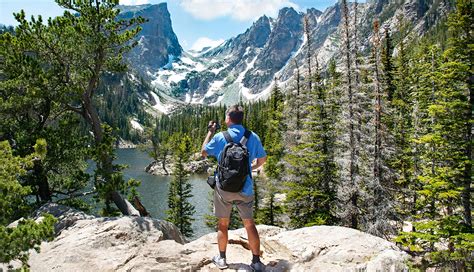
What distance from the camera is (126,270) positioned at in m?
6.11

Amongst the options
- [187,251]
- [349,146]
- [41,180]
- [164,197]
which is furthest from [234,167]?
[164,197]

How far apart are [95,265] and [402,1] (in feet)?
749

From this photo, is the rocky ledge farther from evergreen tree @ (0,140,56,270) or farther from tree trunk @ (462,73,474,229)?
tree trunk @ (462,73,474,229)

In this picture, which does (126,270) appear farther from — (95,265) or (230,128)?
(230,128)

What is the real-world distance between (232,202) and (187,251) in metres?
1.95

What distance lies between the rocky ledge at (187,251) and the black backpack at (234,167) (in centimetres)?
173

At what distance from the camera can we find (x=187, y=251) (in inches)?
277

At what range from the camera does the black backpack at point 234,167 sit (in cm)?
555

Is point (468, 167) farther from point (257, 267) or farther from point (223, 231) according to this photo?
point (223, 231)

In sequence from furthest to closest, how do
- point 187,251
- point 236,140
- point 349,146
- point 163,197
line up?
point 163,197 < point 349,146 < point 187,251 < point 236,140

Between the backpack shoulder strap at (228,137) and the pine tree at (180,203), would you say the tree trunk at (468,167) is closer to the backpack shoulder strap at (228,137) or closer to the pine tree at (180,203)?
the backpack shoulder strap at (228,137)

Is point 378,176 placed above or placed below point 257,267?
below

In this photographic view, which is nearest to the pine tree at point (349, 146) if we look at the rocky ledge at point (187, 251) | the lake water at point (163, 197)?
the rocky ledge at point (187, 251)

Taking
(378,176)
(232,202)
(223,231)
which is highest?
(232,202)
